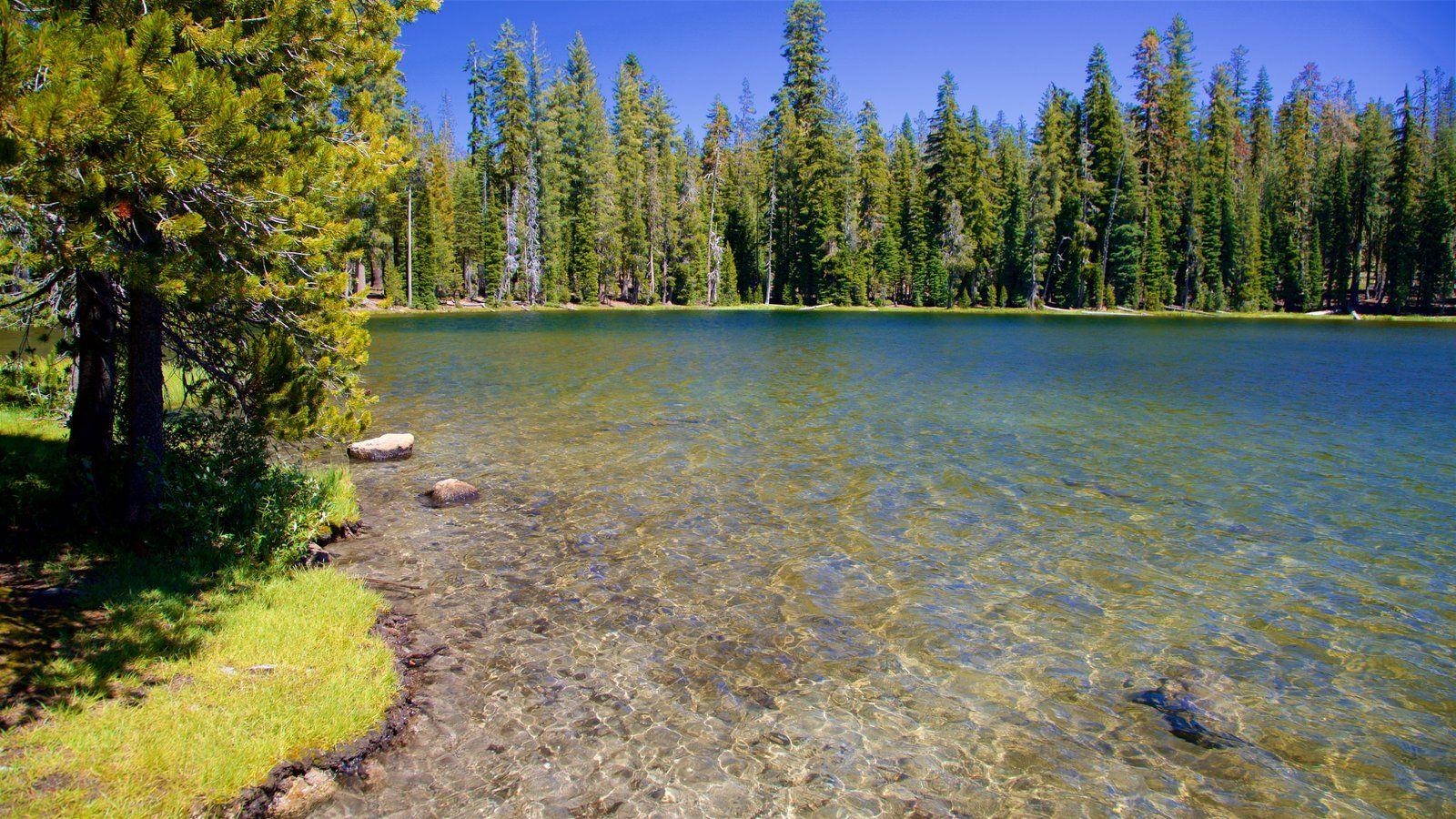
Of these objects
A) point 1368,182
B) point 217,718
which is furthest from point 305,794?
point 1368,182

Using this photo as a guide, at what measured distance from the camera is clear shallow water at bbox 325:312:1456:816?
5.61m

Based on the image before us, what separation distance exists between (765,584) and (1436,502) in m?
11.5

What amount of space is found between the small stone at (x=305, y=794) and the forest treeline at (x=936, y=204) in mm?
63011

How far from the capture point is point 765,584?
898cm

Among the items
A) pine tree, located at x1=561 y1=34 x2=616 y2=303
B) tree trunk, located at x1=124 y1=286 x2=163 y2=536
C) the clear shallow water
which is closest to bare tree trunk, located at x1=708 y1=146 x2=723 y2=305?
pine tree, located at x1=561 y1=34 x2=616 y2=303

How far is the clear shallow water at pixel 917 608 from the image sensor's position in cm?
561

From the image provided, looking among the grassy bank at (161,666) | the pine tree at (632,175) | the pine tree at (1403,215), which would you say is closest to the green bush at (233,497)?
the grassy bank at (161,666)

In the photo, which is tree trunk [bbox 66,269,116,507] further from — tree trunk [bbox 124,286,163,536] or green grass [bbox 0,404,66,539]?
green grass [bbox 0,404,66,539]

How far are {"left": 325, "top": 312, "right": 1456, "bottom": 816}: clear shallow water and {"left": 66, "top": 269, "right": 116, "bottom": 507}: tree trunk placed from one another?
2735 mm

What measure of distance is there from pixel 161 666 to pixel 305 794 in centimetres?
173

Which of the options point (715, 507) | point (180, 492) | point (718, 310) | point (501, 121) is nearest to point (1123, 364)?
point (715, 507)

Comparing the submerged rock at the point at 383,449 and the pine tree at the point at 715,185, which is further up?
the pine tree at the point at 715,185

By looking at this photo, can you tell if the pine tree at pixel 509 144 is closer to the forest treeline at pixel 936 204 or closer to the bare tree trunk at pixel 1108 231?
the forest treeline at pixel 936 204

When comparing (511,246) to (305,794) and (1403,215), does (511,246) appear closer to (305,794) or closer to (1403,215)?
(305,794)
